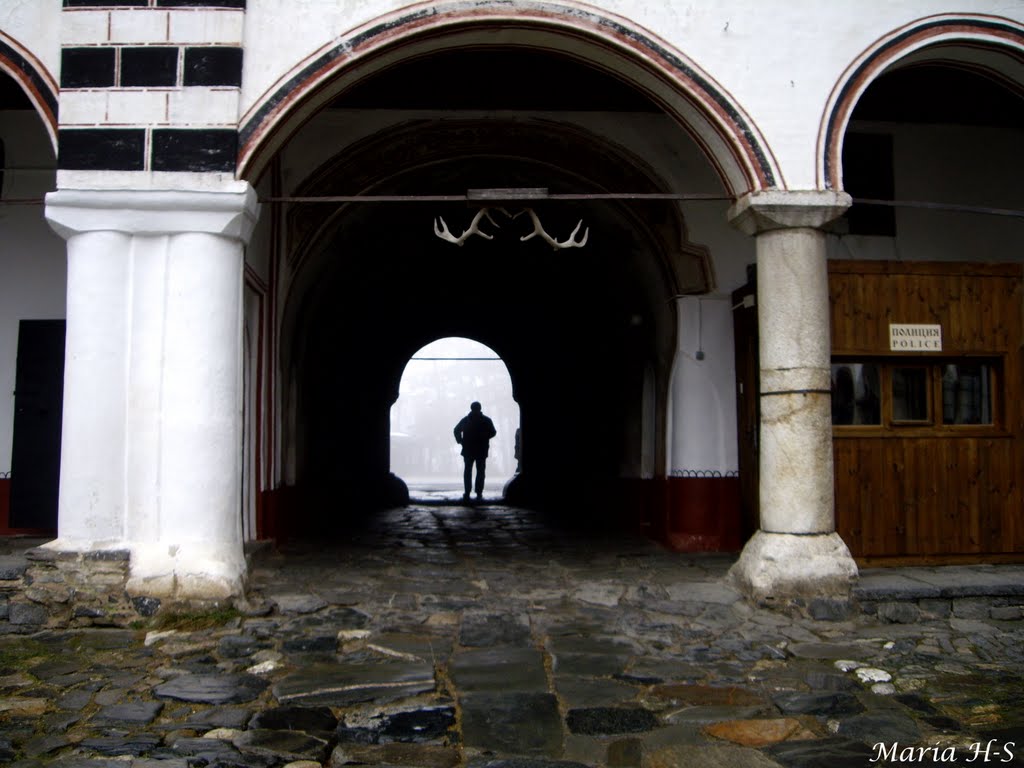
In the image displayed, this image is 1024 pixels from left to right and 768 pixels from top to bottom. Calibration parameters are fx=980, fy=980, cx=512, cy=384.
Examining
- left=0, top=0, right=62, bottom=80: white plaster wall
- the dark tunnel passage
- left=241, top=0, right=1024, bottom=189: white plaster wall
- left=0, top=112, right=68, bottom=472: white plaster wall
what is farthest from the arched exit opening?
left=0, top=0, right=62, bottom=80: white plaster wall

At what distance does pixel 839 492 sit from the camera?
665cm

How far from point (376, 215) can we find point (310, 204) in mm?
1249

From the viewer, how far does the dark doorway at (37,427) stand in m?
7.62

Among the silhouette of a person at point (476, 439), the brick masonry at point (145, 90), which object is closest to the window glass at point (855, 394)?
the brick masonry at point (145, 90)

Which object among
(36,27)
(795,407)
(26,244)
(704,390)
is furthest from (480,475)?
(36,27)

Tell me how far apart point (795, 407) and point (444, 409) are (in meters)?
38.9

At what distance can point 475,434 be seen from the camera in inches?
600

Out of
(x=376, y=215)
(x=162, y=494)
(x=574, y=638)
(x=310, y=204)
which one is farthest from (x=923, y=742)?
(x=376, y=215)

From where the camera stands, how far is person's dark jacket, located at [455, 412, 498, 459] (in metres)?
15.2

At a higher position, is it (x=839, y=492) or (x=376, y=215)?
(x=376, y=215)

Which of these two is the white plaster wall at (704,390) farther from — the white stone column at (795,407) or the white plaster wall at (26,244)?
the white plaster wall at (26,244)

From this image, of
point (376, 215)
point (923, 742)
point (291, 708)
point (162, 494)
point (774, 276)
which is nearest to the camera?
point (923, 742)

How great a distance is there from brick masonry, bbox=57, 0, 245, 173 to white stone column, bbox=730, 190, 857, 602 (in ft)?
10.7

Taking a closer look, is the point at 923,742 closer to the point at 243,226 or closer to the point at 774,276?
the point at 774,276
